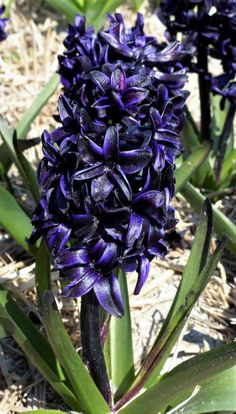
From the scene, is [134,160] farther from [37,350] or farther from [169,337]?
[37,350]

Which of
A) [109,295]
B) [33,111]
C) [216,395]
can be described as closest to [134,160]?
[109,295]

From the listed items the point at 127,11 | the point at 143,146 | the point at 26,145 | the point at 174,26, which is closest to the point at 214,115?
the point at 174,26

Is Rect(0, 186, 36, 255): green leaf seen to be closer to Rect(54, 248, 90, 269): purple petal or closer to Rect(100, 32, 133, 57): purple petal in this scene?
Rect(100, 32, 133, 57): purple petal

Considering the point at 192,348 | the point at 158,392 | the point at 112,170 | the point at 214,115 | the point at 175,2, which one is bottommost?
the point at 192,348

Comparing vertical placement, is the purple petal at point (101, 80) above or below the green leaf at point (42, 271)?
above

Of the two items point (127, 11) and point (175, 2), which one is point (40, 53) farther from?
point (175, 2)

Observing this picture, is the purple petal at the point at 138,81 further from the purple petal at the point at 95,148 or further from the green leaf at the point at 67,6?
the green leaf at the point at 67,6

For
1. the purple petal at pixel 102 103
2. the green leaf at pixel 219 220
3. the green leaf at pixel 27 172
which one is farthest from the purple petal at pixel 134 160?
the green leaf at pixel 219 220
